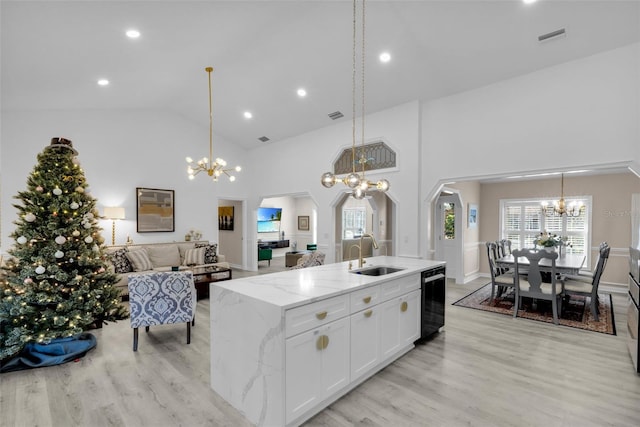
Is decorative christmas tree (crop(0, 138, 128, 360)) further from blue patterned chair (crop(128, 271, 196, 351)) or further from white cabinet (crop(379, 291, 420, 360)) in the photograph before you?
white cabinet (crop(379, 291, 420, 360))

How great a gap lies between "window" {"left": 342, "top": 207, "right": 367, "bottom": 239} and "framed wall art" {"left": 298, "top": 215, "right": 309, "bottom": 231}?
190 centimetres

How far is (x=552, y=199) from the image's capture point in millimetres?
7352

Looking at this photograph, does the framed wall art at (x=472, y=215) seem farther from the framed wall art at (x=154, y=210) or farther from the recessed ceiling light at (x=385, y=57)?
the framed wall art at (x=154, y=210)

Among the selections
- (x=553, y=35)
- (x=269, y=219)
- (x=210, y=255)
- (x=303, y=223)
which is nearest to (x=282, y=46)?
(x=553, y=35)

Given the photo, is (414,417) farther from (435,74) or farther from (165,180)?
(165,180)

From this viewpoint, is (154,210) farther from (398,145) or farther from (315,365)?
(315,365)

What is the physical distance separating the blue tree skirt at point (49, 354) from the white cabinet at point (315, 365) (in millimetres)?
2702

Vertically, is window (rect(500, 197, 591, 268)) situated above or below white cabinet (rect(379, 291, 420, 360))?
above

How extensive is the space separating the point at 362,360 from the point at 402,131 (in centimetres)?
451

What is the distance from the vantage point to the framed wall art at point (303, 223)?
486 inches

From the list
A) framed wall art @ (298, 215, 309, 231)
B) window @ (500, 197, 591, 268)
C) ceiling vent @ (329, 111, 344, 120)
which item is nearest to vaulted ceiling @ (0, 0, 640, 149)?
ceiling vent @ (329, 111, 344, 120)

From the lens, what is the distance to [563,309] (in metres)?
5.09

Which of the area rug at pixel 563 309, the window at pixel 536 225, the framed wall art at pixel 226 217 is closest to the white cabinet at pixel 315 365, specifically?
the area rug at pixel 563 309

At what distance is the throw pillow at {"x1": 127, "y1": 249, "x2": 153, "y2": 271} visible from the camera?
6.34 metres
